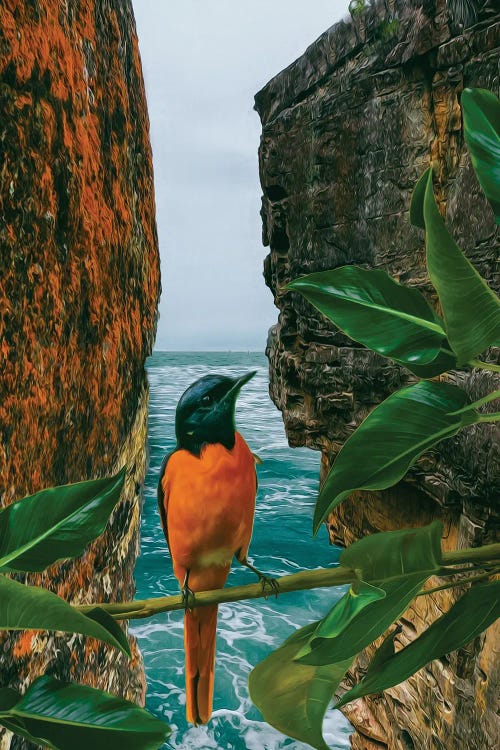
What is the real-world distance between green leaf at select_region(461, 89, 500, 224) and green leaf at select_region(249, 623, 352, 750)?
1.35 ft

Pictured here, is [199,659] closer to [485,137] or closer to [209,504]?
[209,504]

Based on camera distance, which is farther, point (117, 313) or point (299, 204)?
point (299, 204)

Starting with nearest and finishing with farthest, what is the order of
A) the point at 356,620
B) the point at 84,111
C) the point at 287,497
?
the point at 356,620
the point at 84,111
the point at 287,497

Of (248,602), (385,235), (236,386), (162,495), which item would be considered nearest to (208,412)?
(236,386)

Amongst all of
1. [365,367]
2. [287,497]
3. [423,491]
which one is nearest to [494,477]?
[423,491]

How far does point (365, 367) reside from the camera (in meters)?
1.68

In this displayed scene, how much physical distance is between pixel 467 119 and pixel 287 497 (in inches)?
228

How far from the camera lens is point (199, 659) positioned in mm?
966

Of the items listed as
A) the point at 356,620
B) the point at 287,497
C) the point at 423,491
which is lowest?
the point at 287,497

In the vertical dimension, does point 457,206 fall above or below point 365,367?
above

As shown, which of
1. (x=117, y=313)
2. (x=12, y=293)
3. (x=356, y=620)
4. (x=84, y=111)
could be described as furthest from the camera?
(x=117, y=313)

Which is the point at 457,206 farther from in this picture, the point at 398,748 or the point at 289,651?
the point at 398,748

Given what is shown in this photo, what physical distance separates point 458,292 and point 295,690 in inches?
15.1

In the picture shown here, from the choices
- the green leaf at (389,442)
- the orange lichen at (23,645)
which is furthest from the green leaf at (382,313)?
the orange lichen at (23,645)
